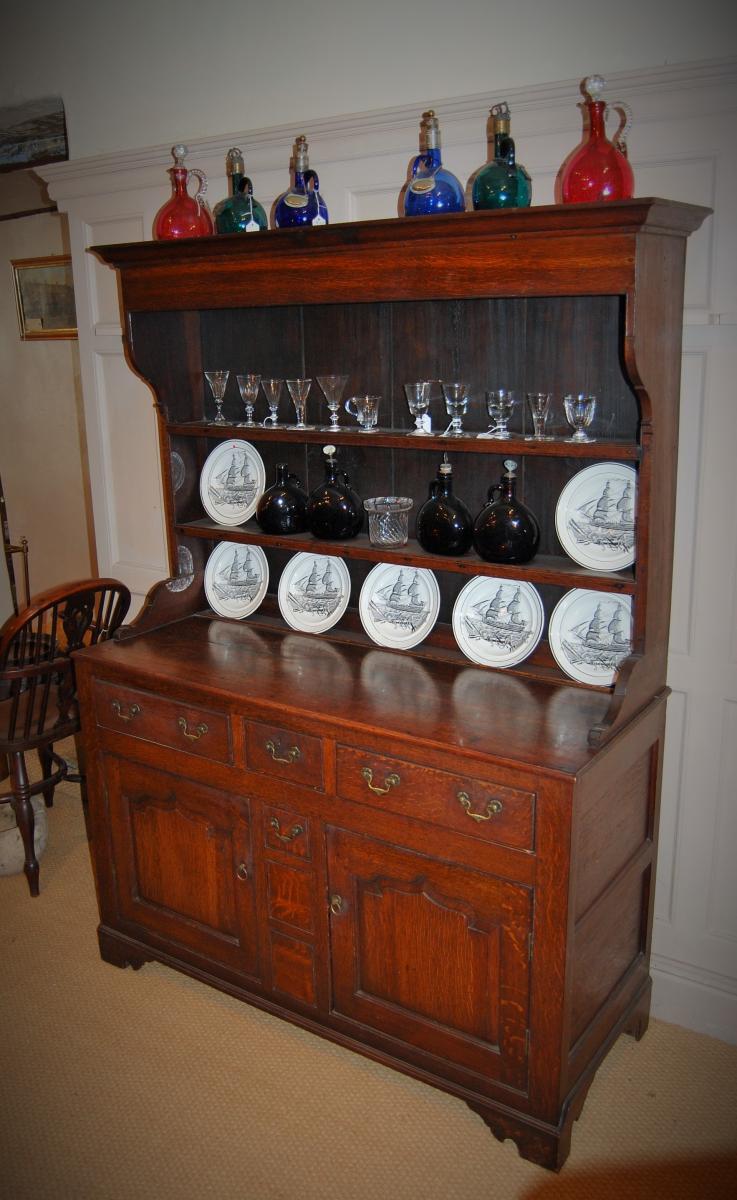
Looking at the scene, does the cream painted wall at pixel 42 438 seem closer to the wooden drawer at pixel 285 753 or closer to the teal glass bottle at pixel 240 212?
the teal glass bottle at pixel 240 212

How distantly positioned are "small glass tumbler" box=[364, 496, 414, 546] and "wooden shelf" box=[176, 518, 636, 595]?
0.9 inches

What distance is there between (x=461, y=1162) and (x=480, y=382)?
1.66 meters

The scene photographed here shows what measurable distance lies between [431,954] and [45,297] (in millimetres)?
3893

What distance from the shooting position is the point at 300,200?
84.8 inches

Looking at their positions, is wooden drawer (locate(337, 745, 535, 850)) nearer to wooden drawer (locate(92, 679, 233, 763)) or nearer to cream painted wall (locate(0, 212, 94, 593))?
wooden drawer (locate(92, 679, 233, 763))

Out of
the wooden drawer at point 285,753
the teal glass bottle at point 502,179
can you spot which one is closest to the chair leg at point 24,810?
the wooden drawer at point 285,753

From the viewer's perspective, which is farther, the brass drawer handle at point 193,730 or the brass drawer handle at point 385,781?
the brass drawer handle at point 193,730

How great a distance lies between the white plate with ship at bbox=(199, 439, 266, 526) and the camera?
256cm

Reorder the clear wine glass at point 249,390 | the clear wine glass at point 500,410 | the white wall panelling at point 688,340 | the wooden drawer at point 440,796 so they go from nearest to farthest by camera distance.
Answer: the wooden drawer at point 440,796, the white wall panelling at point 688,340, the clear wine glass at point 500,410, the clear wine glass at point 249,390

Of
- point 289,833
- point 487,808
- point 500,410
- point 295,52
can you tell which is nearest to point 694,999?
point 487,808

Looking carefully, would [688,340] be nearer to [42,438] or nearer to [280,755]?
[280,755]

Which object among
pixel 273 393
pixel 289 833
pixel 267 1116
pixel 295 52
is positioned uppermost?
pixel 295 52

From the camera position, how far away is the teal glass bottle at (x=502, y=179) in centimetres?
187

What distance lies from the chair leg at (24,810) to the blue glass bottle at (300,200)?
5.62 feet
